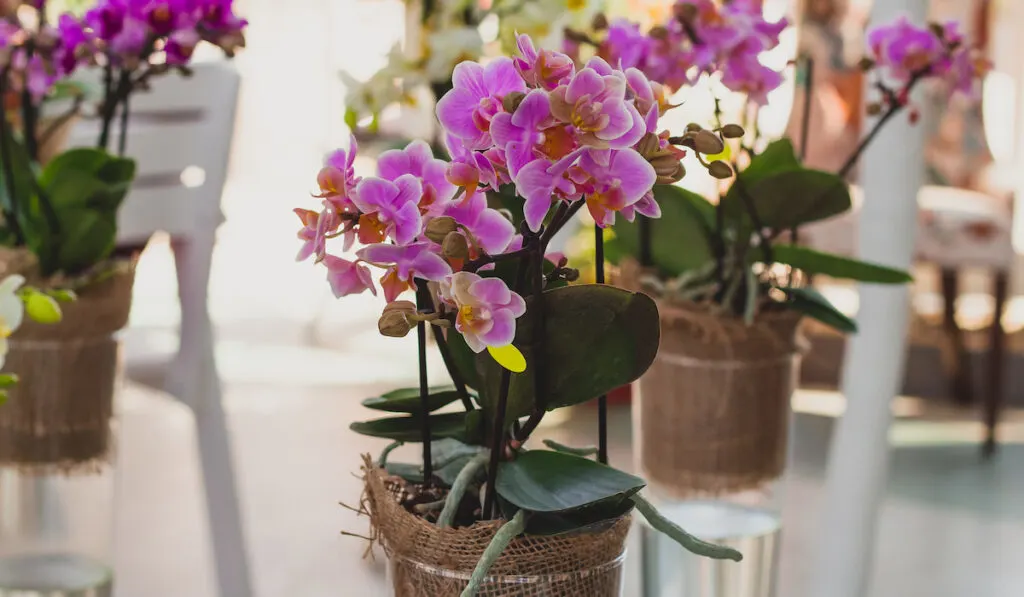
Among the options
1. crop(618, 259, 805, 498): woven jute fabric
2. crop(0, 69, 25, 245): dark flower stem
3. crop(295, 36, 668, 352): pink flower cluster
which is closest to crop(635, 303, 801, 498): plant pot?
crop(618, 259, 805, 498): woven jute fabric

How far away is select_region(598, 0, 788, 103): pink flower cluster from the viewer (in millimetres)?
818

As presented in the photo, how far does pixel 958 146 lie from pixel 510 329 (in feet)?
12.1

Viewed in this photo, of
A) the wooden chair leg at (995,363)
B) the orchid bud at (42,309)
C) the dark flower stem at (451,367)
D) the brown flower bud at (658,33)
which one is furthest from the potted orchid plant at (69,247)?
the wooden chair leg at (995,363)

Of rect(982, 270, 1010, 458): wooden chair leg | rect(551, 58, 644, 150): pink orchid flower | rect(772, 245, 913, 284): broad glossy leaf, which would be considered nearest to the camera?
rect(551, 58, 644, 150): pink orchid flower

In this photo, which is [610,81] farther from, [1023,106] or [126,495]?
[1023,106]

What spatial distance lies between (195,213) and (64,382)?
0.51 metres

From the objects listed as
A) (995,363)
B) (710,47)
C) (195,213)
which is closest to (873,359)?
(710,47)

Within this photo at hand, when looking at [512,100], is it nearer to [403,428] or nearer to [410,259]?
[410,259]

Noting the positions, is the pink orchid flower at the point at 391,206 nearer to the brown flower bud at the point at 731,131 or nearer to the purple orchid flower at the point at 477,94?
the purple orchid flower at the point at 477,94

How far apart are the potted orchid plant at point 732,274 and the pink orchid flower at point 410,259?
394 mm

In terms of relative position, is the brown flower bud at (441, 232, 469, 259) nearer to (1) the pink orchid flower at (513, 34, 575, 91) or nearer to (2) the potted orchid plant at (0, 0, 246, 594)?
(1) the pink orchid flower at (513, 34, 575, 91)

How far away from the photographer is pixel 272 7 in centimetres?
619

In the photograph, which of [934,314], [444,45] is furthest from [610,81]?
[934,314]

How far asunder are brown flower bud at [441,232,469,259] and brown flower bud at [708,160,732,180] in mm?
122
